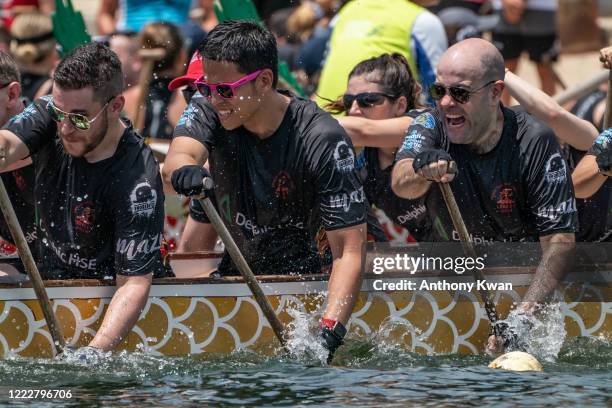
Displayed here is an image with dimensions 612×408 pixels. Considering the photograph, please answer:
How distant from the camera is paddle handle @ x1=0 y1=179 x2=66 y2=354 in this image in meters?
6.33

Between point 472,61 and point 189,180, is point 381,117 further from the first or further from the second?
point 189,180

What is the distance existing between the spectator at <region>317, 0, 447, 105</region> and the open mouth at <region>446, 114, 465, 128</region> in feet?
6.72

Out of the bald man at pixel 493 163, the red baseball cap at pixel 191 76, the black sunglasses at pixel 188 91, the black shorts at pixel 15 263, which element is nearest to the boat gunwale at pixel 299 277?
the bald man at pixel 493 163

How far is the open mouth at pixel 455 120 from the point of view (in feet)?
22.6

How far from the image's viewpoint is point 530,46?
472 inches

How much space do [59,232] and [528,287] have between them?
224 cm

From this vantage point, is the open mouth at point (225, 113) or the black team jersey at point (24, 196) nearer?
the open mouth at point (225, 113)

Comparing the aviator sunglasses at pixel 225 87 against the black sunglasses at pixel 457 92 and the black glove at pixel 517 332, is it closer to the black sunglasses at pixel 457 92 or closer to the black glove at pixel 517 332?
the black sunglasses at pixel 457 92

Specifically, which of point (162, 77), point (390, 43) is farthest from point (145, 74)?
point (390, 43)

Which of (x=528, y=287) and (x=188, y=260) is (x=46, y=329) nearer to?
(x=188, y=260)

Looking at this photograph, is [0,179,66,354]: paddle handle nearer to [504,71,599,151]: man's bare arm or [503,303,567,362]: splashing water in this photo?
[503,303,567,362]: splashing water

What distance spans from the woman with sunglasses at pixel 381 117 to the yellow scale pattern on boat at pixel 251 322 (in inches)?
30.4

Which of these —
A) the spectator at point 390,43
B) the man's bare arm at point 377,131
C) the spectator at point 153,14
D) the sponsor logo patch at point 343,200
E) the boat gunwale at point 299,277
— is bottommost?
the boat gunwale at point 299,277

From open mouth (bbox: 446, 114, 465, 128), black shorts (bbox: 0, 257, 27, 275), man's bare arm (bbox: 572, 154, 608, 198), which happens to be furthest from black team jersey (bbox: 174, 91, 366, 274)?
man's bare arm (bbox: 572, 154, 608, 198)
